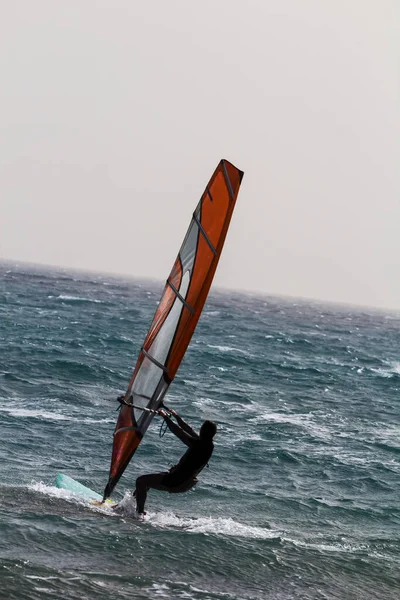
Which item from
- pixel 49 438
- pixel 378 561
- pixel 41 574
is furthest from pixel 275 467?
pixel 41 574

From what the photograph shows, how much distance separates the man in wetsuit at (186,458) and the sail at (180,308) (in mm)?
313

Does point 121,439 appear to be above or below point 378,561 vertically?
above

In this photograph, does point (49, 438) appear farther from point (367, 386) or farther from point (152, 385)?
point (367, 386)

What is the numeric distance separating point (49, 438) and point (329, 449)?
5687 mm

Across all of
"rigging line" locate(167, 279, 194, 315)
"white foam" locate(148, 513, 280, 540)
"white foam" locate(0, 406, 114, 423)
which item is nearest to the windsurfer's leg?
"white foam" locate(148, 513, 280, 540)

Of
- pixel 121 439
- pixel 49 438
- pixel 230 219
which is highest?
pixel 230 219

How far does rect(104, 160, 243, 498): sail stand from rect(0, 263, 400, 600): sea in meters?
1.27

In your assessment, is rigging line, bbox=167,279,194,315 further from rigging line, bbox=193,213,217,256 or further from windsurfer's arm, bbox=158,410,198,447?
windsurfer's arm, bbox=158,410,198,447

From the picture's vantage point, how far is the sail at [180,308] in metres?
8.52

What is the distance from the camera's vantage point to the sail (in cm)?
852

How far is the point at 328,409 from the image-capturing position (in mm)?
22594

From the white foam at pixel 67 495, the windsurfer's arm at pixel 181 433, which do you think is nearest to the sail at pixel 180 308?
the windsurfer's arm at pixel 181 433

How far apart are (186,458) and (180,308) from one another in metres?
1.60

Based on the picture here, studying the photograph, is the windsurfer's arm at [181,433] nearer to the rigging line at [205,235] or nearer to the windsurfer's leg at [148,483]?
the windsurfer's leg at [148,483]
